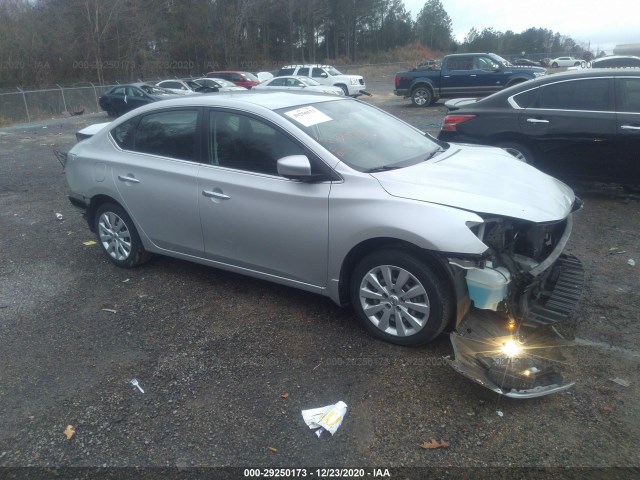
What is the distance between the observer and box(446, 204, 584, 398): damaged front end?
310 cm

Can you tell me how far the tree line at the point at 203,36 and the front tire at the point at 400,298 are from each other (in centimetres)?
3651

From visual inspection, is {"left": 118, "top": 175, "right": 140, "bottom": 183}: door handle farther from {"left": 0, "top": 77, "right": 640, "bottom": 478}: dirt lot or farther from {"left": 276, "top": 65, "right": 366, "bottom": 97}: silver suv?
{"left": 276, "top": 65, "right": 366, "bottom": 97}: silver suv

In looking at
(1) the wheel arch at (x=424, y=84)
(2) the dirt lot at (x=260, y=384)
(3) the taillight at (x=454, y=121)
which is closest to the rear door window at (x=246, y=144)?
(2) the dirt lot at (x=260, y=384)

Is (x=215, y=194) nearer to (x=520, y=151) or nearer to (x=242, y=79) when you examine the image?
(x=520, y=151)

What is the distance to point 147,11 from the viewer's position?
1661 inches

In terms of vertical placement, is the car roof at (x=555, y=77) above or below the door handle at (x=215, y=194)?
above

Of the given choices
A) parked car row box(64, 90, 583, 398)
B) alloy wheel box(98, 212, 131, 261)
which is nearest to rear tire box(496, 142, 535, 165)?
parked car row box(64, 90, 583, 398)

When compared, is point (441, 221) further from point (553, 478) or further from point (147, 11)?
point (147, 11)

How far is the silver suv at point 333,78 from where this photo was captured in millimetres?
27473

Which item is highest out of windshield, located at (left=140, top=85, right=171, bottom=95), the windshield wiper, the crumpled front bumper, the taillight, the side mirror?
the side mirror

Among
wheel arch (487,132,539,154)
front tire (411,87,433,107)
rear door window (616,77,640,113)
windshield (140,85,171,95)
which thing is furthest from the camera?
windshield (140,85,171,95)

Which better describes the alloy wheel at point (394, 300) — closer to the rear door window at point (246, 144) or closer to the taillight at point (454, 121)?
the rear door window at point (246, 144)

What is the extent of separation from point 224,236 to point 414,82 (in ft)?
58.6

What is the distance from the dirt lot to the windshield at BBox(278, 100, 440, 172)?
1276 mm
